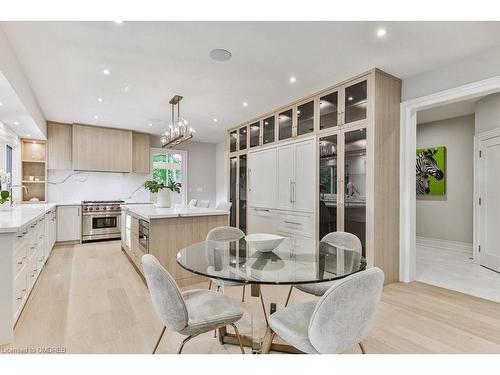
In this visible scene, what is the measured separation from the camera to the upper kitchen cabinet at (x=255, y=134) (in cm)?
538

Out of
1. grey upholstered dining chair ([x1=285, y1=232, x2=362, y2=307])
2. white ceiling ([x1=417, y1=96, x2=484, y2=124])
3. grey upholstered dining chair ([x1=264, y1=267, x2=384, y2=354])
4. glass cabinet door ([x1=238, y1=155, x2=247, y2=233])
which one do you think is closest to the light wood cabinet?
grey upholstered dining chair ([x1=285, y1=232, x2=362, y2=307])

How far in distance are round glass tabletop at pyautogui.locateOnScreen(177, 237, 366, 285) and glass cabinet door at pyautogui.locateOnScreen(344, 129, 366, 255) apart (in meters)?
1.22

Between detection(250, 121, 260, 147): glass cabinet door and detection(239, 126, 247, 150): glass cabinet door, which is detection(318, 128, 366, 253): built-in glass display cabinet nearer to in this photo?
detection(250, 121, 260, 147): glass cabinet door

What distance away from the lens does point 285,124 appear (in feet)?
15.5

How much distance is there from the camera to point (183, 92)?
401 cm

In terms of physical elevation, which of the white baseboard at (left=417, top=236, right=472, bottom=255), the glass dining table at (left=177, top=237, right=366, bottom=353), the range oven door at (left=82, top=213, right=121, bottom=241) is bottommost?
the white baseboard at (left=417, top=236, right=472, bottom=255)

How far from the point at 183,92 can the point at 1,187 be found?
326 centimetres

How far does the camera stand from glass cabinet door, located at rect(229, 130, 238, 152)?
20.1 feet

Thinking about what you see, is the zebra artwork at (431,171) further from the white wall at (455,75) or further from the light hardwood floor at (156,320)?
the light hardwood floor at (156,320)

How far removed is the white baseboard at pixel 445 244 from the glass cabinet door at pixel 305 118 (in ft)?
12.2

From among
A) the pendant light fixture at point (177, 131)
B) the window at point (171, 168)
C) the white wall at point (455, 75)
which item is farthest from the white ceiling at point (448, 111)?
the window at point (171, 168)

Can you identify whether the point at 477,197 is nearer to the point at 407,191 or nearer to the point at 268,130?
the point at 407,191

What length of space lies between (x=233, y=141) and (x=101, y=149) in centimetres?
295
